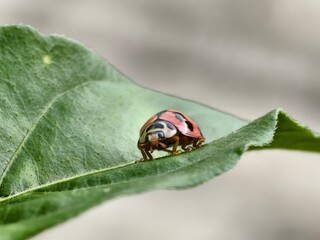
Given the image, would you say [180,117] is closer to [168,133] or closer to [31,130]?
[168,133]

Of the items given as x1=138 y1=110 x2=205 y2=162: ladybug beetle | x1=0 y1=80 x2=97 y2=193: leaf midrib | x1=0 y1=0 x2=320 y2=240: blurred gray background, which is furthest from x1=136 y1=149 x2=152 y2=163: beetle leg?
x1=0 y1=0 x2=320 y2=240: blurred gray background

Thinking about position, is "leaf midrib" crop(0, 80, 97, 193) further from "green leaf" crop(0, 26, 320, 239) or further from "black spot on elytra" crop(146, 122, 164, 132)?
"black spot on elytra" crop(146, 122, 164, 132)

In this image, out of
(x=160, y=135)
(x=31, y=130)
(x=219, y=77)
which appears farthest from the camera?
(x=219, y=77)

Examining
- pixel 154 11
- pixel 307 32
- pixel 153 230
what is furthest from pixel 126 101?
pixel 307 32

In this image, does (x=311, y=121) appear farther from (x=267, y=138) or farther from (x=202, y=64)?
(x=267, y=138)

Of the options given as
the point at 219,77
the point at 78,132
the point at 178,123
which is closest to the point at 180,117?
the point at 178,123
